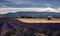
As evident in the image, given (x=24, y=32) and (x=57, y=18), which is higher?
(x=57, y=18)

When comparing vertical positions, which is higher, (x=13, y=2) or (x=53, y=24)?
(x=13, y=2)

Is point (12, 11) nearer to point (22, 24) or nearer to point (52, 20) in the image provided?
point (22, 24)

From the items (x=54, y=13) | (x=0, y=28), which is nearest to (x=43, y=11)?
(x=54, y=13)

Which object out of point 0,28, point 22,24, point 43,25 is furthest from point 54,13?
point 0,28

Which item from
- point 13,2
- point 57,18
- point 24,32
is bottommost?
point 24,32

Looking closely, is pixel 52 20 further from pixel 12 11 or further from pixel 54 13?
pixel 12 11
